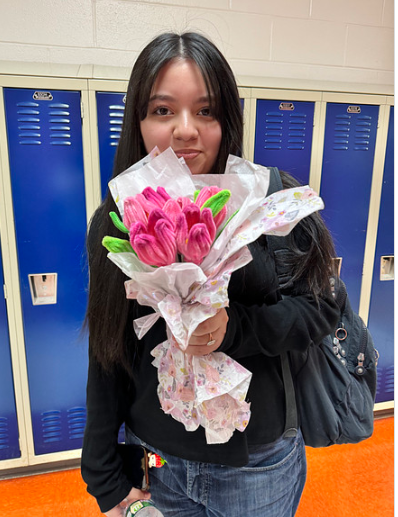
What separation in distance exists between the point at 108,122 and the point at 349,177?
1335 mm

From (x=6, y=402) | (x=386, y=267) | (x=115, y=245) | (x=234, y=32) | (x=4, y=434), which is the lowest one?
(x=4, y=434)

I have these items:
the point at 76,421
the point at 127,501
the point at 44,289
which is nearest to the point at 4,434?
the point at 76,421

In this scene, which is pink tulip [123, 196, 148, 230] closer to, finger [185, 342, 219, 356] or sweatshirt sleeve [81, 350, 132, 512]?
finger [185, 342, 219, 356]

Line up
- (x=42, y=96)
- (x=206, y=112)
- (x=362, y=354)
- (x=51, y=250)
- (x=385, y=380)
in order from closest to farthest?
(x=206, y=112) → (x=362, y=354) → (x=42, y=96) → (x=51, y=250) → (x=385, y=380)

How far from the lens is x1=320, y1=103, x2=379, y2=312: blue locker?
1967 millimetres

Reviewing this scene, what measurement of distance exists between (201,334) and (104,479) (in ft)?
1.59

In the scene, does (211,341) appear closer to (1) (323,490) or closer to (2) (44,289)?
(2) (44,289)

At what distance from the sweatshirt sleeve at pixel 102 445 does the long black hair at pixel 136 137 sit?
0.20ft

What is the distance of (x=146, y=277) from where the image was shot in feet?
1.72

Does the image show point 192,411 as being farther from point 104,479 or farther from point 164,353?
point 104,479

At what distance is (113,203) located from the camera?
0.76m

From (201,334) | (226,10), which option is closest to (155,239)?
(201,334)

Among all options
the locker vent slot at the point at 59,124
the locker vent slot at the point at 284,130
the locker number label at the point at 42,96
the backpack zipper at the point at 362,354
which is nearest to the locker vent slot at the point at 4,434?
the locker vent slot at the point at 59,124

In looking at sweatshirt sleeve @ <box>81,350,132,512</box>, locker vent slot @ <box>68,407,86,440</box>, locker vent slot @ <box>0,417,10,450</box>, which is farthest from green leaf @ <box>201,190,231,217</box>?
locker vent slot @ <box>0,417,10,450</box>
